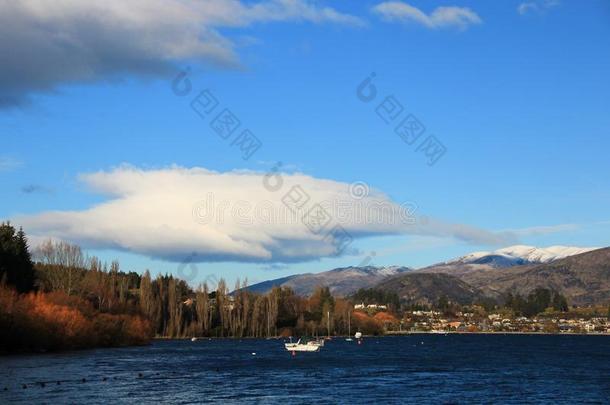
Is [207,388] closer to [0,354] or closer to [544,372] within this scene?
[0,354]

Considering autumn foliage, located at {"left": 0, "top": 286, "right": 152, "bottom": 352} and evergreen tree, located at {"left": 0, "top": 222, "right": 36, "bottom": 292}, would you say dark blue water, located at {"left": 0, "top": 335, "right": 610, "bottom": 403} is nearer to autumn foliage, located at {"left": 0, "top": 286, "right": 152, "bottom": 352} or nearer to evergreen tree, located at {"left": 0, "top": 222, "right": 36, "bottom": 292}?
autumn foliage, located at {"left": 0, "top": 286, "right": 152, "bottom": 352}

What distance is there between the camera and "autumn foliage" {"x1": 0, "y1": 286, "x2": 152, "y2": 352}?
396 feet

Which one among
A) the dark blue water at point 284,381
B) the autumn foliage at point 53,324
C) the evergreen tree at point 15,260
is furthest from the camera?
the evergreen tree at point 15,260

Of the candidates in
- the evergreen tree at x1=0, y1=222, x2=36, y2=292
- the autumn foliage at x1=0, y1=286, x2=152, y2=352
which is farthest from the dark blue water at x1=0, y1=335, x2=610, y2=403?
the evergreen tree at x1=0, y1=222, x2=36, y2=292

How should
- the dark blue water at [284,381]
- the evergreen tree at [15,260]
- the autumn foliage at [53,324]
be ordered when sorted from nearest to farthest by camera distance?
the dark blue water at [284,381] < the autumn foliage at [53,324] < the evergreen tree at [15,260]

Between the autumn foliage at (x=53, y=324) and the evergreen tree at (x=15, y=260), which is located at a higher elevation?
the evergreen tree at (x=15, y=260)

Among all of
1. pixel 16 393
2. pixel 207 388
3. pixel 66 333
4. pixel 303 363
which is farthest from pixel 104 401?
pixel 66 333

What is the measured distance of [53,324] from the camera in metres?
137

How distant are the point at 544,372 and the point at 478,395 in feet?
139

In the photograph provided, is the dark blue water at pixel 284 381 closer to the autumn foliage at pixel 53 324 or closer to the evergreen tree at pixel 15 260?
the autumn foliage at pixel 53 324

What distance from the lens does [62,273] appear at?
180 meters

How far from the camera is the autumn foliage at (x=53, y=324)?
121 m

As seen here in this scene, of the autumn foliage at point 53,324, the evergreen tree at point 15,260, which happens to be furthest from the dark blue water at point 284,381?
the evergreen tree at point 15,260

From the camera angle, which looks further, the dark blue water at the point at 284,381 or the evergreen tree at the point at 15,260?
the evergreen tree at the point at 15,260
